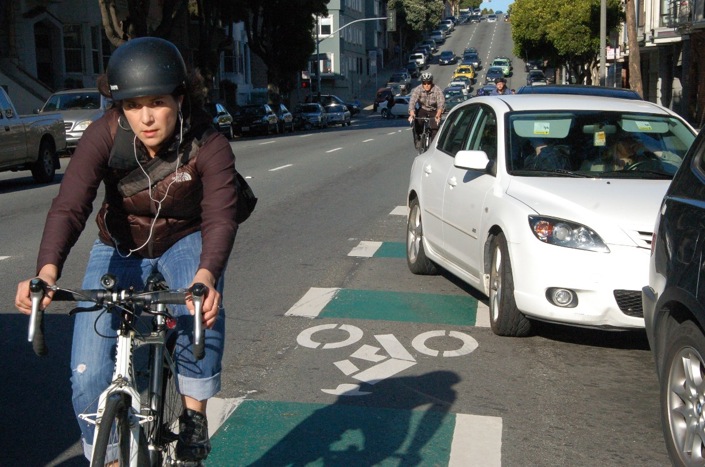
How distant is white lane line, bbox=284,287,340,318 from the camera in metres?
7.79

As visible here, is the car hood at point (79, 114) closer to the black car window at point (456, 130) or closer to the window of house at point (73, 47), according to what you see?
the window of house at point (73, 47)

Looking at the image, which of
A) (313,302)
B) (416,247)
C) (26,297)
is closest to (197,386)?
(26,297)

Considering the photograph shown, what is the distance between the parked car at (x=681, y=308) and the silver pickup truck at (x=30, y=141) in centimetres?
1453

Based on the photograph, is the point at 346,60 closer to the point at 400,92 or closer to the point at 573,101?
the point at 400,92

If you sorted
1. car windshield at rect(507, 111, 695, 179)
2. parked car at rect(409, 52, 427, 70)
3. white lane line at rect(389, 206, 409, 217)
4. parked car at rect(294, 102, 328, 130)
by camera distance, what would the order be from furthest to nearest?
1. parked car at rect(409, 52, 427, 70)
2. parked car at rect(294, 102, 328, 130)
3. white lane line at rect(389, 206, 409, 217)
4. car windshield at rect(507, 111, 695, 179)

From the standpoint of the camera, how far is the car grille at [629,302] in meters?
6.24

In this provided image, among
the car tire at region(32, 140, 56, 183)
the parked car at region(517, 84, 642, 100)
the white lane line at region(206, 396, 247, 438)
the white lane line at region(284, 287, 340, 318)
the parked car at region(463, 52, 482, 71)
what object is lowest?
Result: the white lane line at region(284, 287, 340, 318)

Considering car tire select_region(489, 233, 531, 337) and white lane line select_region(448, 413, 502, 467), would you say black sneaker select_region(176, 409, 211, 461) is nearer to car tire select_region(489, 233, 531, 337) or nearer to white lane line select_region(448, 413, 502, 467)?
white lane line select_region(448, 413, 502, 467)

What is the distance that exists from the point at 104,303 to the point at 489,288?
14.6ft

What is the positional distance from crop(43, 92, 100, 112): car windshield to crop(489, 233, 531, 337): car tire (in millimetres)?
22003

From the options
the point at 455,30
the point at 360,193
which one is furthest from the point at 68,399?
the point at 455,30

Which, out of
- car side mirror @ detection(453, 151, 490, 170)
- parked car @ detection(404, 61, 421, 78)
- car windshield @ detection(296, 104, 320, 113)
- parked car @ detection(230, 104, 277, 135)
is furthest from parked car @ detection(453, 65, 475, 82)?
car side mirror @ detection(453, 151, 490, 170)

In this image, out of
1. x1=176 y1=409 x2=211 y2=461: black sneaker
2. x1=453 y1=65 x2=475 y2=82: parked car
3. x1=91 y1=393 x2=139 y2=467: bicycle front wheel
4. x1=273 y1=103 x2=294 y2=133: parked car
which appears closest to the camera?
x1=91 y1=393 x2=139 y2=467: bicycle front wheel

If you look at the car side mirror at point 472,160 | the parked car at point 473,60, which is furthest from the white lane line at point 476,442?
the parked car at point 473,60
